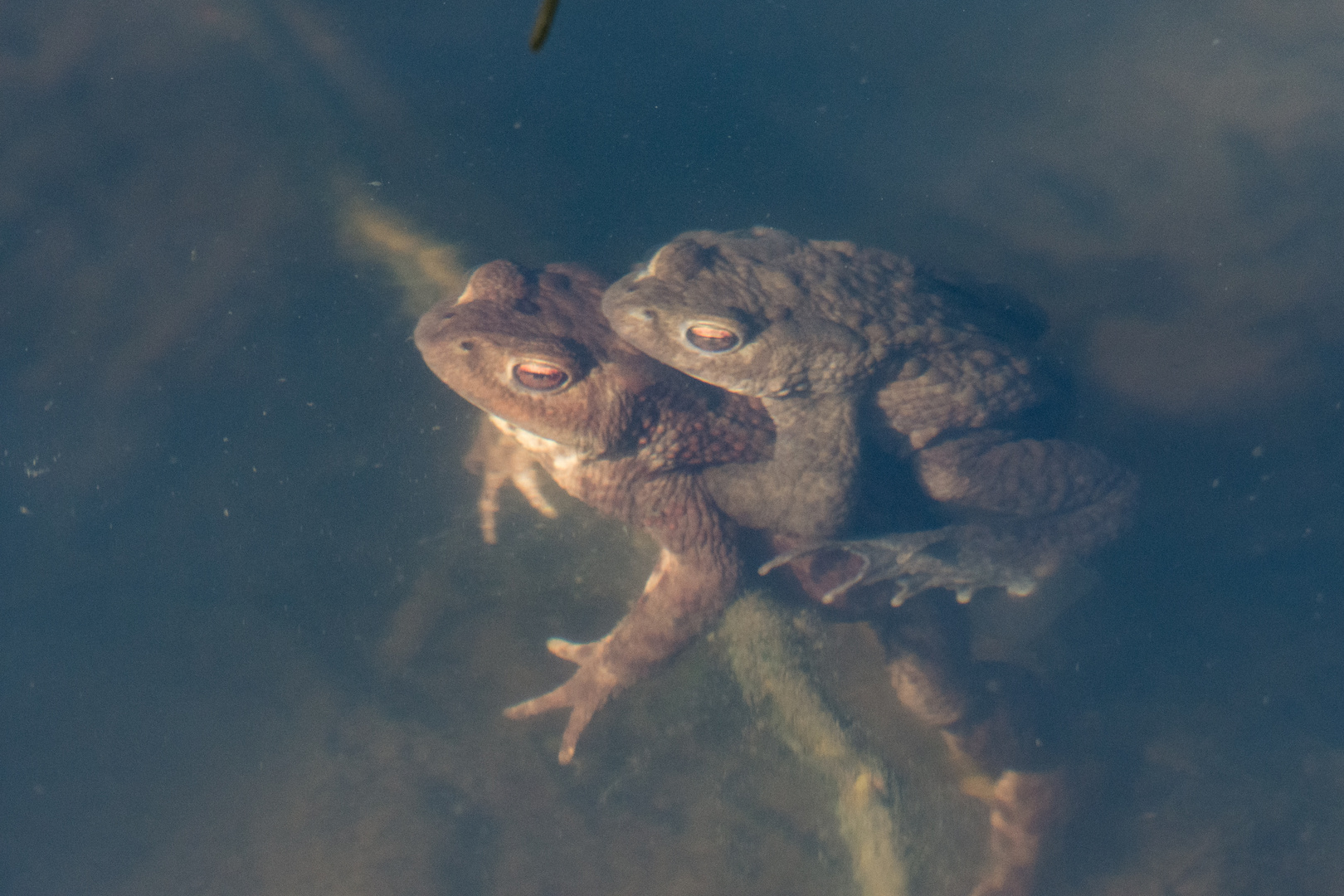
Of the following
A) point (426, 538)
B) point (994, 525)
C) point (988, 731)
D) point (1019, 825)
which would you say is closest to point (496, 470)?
point (426, 538)

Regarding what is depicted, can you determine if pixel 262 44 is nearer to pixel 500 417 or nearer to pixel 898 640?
pixel 500 417

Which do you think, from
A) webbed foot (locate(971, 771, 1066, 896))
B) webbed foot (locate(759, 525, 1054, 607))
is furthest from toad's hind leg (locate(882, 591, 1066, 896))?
webbed foot (locate(759, 525, 1054, 607))

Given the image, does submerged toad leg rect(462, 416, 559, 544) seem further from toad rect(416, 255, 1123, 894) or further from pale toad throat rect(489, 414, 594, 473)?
pale toad throat rect(489, 414, 594, 473)

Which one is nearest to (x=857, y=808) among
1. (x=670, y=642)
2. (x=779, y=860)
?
(x=779, y=860)

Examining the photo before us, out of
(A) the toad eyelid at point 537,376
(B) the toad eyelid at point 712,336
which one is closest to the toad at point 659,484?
(A) the toad eyelid at point 537,376

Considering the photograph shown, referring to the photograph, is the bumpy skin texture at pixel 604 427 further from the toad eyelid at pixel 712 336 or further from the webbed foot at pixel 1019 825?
the webbed foot at pixel 1019 825
